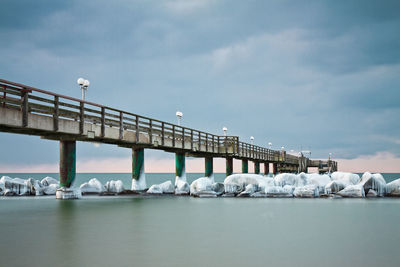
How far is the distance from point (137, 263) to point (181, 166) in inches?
1083

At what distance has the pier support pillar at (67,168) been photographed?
23.6 m

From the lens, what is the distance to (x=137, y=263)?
813cm

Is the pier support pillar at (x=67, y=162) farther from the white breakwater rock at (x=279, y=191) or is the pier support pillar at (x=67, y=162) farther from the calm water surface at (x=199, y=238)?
the white breakwater rock at (x=279, y=191)

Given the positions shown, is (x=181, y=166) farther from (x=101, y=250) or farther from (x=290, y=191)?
(x=101, y=250)

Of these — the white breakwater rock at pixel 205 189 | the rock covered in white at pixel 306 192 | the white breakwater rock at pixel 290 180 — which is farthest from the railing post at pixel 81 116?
the white breakwater rock at pixel 290 180

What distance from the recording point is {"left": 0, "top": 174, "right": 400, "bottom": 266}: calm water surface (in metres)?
8.49

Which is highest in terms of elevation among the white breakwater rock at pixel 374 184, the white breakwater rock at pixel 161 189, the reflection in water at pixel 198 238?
the white breakwater rock at pixel 374 184

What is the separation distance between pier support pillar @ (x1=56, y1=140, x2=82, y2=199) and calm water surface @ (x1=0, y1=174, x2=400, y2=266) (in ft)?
19.5

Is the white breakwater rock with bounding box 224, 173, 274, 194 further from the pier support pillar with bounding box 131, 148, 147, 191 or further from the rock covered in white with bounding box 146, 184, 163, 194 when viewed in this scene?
the pier support pillar with bounding box 131, 148, 147, 191

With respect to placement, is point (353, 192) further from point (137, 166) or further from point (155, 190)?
point (137, 166)

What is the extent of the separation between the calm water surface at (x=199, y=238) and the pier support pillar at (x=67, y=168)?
19.5 feet

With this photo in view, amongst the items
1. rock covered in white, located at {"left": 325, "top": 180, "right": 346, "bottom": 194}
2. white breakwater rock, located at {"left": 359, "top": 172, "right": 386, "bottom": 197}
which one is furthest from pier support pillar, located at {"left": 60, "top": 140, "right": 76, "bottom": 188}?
white breakwater rock, located at {"left": 359, "top": 172, "right": 386, "bottom": 197}

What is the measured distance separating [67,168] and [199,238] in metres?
14.6

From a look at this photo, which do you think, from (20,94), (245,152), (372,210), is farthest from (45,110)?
(245,152)
